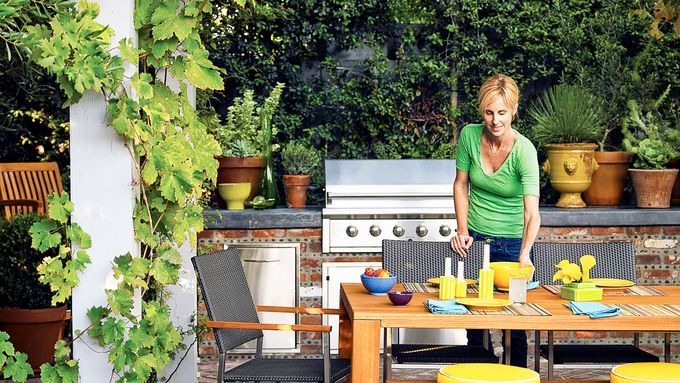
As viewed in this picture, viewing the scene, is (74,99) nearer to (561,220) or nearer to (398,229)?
(398,229)

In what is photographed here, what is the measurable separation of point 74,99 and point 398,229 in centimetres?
343

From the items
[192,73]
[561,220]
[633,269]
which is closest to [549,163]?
[561,220]

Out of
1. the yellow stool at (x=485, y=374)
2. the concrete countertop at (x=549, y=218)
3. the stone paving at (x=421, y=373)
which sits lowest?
the stone paving at (x=421, y=373)

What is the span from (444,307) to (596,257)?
1.39 metres

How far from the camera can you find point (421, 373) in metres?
6.46

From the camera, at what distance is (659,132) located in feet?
23.8

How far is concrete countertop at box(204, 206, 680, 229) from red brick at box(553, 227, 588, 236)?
3cm

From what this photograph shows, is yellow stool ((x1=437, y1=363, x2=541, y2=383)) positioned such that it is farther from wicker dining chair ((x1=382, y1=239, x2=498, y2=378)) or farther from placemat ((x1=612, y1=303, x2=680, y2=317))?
wicker dining chair ((x1=382, y1=239, x2=498, y2=378))

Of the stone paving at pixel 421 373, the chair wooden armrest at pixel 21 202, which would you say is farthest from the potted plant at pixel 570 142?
the chair wooden armrest at pixel 21 202

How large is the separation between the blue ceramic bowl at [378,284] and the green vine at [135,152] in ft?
2.67

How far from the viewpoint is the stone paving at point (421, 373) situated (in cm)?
625

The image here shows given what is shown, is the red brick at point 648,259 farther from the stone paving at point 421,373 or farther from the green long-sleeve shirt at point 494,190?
the green long-sleeve shirt at point 494,190

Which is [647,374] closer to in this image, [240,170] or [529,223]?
[529,223]

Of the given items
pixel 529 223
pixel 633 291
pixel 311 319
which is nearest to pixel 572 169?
pixel 311 319
